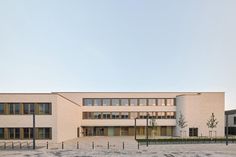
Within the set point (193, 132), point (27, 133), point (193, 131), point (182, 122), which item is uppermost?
point (27, 133)

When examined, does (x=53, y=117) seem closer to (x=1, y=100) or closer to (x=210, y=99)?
(x=1, y=100)

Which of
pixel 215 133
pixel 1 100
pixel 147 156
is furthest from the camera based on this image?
pixel 215 133

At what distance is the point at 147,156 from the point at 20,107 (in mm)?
23079

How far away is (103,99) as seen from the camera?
2250 inches

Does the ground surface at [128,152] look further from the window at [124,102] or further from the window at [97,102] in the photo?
the window at [97,102]

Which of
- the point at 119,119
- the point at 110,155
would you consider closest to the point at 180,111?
the point at 119,119

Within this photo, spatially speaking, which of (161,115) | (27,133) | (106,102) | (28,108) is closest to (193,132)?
(161,115)

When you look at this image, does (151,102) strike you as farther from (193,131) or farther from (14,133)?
(14,133)

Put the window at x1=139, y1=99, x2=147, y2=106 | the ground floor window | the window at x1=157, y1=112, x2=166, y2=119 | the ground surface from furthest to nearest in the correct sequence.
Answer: the window at x1=139, y1=99, x2=147, y2=106
the window at x1=157, y1=112, x2=166, y2=119
the ground floor window
the ground surface

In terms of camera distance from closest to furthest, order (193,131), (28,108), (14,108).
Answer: (14,108) → (28,108) → (193,131)

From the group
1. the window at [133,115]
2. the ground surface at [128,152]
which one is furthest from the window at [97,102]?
the ground surface at [128,152]

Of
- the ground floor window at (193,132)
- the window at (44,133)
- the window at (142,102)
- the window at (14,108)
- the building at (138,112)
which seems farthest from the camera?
the window at (142,102)

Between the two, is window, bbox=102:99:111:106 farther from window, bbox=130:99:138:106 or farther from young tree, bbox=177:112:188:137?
young tree, bbox=177:112:188:137

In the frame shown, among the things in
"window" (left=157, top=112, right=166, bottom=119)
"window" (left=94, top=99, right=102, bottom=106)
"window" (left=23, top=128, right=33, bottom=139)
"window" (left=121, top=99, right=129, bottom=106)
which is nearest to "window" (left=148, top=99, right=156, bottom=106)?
"window" (left=157, top=112, right=166, bottom=119)
